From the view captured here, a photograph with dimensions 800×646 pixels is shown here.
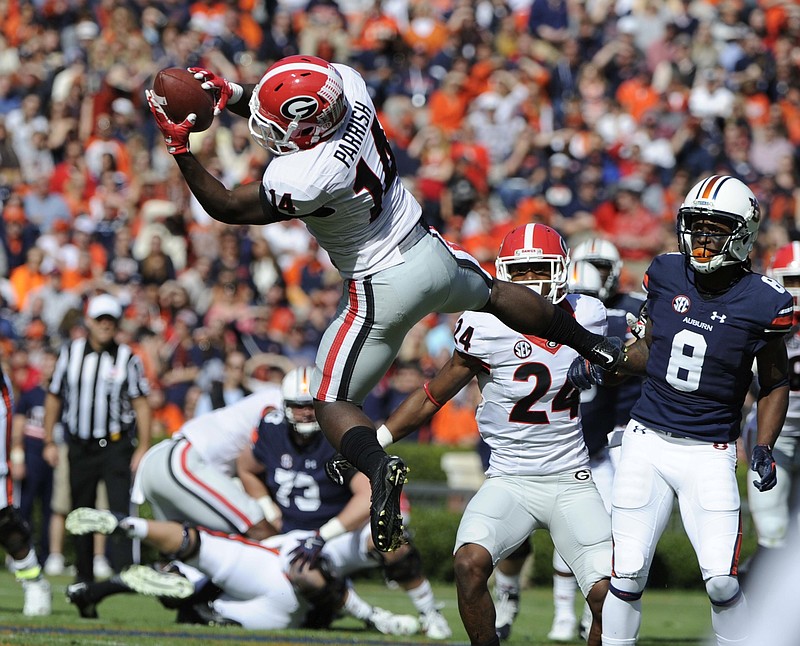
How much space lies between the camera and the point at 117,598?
964 cm

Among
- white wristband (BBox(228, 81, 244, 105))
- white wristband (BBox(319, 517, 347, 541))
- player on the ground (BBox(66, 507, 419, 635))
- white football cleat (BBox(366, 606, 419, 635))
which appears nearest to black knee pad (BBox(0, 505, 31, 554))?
player on the ground (BBox(66, 507, 419, 635))

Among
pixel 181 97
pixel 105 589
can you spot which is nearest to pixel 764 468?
pixel 181 97

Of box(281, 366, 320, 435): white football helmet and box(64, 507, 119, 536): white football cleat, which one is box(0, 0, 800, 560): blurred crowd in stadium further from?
box(64, 507, 119, 536): white football cleat

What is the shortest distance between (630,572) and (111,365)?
489 cm

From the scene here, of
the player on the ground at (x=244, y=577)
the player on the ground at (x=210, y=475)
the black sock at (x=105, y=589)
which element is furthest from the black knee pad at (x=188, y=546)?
the player on the ground at (x=210, y=475)

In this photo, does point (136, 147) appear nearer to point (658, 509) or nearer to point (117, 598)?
point (117, 598)

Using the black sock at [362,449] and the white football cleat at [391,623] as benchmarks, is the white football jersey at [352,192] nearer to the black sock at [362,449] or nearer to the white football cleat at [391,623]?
the black sock at [362,449]

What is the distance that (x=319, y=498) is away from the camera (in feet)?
27.3

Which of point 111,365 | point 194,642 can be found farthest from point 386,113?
point 194,642

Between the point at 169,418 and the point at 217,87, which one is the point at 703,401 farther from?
the point at 169,418

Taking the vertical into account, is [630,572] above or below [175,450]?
above

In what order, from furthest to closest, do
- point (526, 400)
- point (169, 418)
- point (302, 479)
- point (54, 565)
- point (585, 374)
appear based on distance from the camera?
1. point (169, 418)
2. point (54, 565)
3. point (302, 479)
4. point (526, 400)
5. point (585, 374)

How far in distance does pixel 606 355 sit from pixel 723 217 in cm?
76

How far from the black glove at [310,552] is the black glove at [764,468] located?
2.94m
